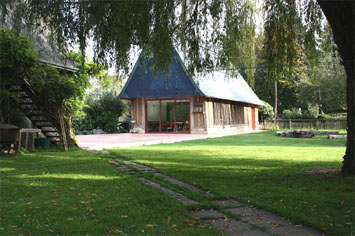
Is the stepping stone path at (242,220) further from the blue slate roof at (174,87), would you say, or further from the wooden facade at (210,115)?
the wooden facade at (210,115)

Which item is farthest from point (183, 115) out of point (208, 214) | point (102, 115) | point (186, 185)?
point (208, 214)

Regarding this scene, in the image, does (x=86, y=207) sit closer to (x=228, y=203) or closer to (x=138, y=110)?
(x=228, y=203)

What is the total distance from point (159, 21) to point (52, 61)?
7429 millimetres

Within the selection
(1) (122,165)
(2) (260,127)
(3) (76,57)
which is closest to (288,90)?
(2) (260,127)

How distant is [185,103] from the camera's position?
962 inches

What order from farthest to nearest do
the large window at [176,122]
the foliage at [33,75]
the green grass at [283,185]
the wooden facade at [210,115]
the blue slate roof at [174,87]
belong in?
1. the large window at [176,122]
2. the wooden facade at [210,115]
3. the blue slate roof at [174,87]
4. the foliage at [33,75]
5. the green grass at [283,185]

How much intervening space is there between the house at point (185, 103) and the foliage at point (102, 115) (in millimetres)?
1989

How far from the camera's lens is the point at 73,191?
5047 millimetres

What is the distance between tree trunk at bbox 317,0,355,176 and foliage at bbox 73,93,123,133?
839 inches

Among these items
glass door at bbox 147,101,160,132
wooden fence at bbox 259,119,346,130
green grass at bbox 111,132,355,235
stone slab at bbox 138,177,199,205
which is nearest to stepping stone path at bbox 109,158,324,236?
stone slab at bbox 138,177,199,205

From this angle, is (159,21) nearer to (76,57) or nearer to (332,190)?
(332,190)

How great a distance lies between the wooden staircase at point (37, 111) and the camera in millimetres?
→ 11859

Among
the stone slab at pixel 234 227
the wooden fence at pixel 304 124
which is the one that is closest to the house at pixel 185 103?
the wooden fence at pixel 304 124

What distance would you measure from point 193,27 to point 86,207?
4021 millimetres
